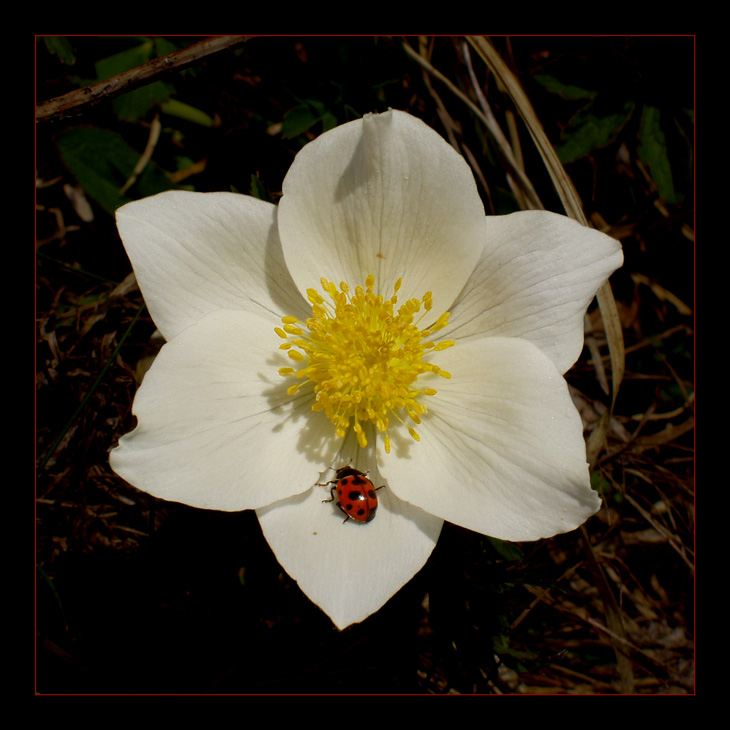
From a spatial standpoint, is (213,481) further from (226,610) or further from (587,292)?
(587,292)

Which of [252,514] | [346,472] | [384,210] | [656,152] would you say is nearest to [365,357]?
[346,472]

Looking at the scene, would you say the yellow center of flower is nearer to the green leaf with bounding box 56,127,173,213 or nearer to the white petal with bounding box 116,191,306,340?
the white petal with bounding box 116,191,306,340

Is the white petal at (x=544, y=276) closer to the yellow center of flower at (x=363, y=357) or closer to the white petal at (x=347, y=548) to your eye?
the yellow center of flower at (x=363, y=357)

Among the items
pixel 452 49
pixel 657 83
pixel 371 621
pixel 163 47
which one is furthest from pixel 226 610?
pixel 657 83

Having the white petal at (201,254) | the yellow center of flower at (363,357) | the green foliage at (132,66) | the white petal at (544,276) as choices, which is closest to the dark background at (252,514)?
the green foliage at (132,66)

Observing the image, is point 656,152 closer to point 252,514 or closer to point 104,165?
point 252,514
